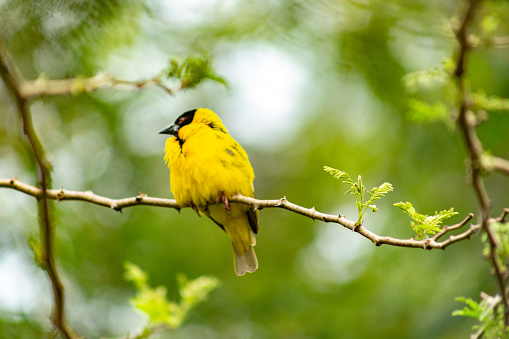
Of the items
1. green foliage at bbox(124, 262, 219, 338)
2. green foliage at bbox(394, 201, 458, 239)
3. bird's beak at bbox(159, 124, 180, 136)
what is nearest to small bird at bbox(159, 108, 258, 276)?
bird's beak at bbox(159, 124, 180, 136)

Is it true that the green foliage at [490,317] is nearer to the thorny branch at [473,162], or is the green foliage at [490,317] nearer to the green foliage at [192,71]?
the thorny branch at [473,162]

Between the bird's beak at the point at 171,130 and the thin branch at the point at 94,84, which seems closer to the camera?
the thin branch at the point at 94,84

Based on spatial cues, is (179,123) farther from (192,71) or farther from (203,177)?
(192,71)

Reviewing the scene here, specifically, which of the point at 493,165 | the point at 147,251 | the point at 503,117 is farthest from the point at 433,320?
the point at 147,251

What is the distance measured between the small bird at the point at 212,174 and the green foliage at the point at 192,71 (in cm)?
92

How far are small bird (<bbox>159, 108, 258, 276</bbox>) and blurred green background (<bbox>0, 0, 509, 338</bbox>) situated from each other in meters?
0.45

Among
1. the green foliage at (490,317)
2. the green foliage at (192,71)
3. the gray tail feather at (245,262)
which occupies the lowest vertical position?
the green foliage at (490,317)

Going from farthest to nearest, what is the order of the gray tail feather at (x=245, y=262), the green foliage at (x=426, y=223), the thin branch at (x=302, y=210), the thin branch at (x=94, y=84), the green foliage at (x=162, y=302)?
1. the gray tail feather at (x=245, y=262)
2. the green foliage at (x=162, y=302)
3. the thin branch at (x=94, y=84)
4. the green foliage at (x=426, y=223)
5. the thin branch at (x=302, y=210)

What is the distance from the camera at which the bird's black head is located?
4.49m

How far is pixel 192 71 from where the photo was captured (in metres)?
3.02

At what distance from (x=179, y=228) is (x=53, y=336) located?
17.7 feet

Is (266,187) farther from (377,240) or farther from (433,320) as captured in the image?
(377,240)

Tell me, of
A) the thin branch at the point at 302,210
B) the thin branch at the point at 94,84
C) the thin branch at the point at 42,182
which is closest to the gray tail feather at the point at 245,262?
the thin branch at the point at 302,210

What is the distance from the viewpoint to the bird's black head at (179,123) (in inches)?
177
